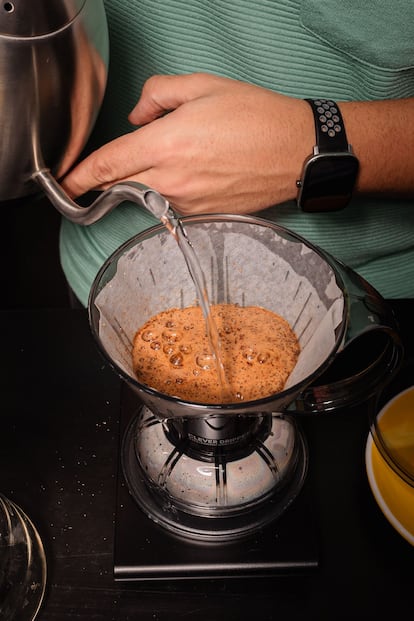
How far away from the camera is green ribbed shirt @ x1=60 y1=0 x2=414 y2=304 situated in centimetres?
75

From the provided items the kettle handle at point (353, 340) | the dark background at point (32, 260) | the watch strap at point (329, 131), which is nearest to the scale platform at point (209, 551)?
the kettle handle at point (353, 340)

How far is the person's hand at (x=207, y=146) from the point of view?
704 mm

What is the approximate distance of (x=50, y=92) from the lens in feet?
1.99

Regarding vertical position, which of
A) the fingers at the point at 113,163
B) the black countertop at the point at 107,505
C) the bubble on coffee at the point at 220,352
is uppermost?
the fingers at the point at 113,163

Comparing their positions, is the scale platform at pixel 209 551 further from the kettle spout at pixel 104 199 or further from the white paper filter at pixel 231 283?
the kettle spout at pixel 104 199

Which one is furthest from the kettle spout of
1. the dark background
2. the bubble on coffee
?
the dark background

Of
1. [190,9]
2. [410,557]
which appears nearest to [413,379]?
[410,557]

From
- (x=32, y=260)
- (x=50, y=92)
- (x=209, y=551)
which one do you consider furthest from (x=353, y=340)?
(x=32, y=260)

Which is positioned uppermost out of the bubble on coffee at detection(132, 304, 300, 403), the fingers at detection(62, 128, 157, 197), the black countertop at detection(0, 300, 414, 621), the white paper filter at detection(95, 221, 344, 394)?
the fingers at detection(62, 128, 157, 197)

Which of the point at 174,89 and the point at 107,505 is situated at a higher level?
the point at 174,89

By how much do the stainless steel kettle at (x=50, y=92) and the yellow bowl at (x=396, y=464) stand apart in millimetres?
289

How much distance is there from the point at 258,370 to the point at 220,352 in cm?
4

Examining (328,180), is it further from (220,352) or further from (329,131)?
(220,352)

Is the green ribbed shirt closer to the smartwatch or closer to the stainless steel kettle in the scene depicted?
the smartwatch
